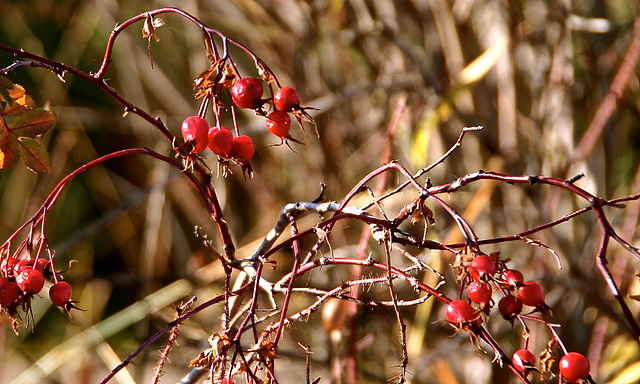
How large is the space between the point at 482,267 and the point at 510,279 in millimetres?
59

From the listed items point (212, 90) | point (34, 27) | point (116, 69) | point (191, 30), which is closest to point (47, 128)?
point (212, 90)

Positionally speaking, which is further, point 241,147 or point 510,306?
point 241,147

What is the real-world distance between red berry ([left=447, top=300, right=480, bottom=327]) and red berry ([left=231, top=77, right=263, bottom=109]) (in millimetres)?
317

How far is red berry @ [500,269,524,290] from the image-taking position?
0.60m

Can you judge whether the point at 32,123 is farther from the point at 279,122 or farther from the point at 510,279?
the point at 510,279

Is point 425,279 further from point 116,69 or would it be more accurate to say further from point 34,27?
point 34,27

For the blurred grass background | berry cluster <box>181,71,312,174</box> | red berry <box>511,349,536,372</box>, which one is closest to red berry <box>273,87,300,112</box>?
berry cluster <box>181,71,312,174</box>

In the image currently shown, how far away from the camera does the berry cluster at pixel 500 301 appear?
1.93 ft

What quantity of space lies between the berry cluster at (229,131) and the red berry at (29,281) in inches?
8.8

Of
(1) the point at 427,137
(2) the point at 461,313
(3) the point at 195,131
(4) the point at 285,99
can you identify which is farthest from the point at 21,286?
(1) the point at 427,137

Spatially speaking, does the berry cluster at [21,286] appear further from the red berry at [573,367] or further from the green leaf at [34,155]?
the red berry at [573,367]

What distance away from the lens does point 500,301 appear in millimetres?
624

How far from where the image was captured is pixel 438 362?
76.1 inches

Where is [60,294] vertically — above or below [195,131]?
below
